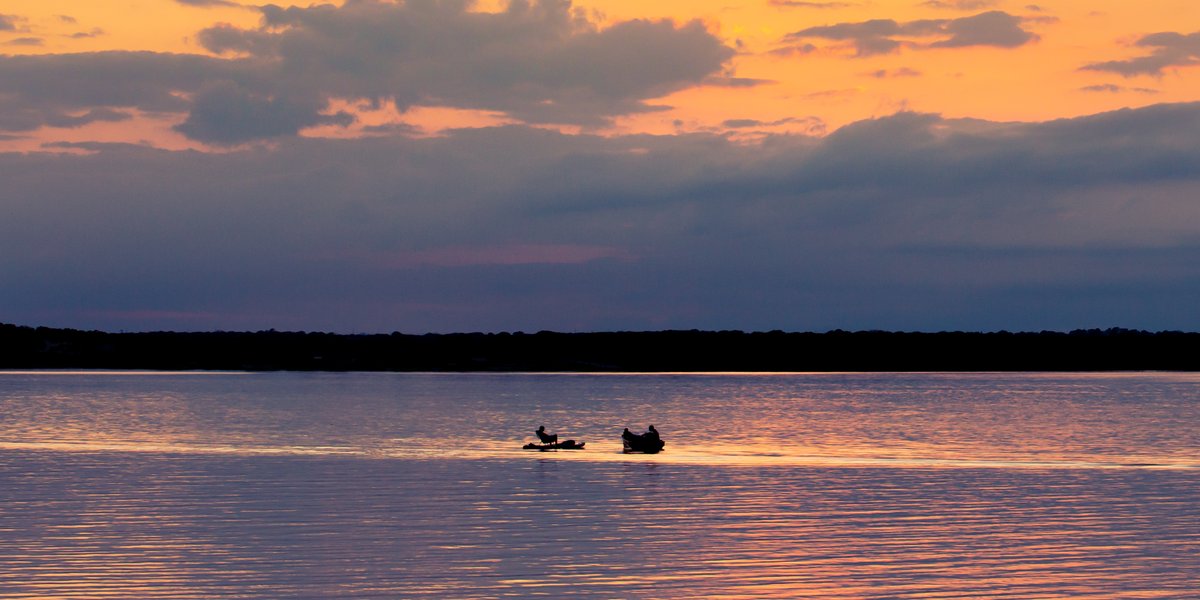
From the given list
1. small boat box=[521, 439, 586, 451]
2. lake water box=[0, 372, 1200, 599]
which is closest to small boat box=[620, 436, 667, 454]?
lake water box=[0, 372, 1200, 599]

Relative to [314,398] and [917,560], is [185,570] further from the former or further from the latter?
[314,398]

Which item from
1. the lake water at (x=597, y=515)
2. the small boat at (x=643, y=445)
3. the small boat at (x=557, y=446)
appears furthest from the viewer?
the small boat at (x=557, y=446)

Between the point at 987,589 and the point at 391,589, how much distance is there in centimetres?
819

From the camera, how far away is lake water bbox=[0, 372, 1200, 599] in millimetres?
19938

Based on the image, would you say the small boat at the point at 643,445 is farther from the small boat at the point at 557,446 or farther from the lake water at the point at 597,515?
the small boat at the point at 557,446

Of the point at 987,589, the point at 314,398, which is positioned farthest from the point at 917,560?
the point at 314,398

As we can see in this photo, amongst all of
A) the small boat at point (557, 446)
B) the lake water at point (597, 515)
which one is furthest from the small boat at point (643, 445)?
the small boat at point (557, 446)

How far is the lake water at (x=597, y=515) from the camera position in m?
19.9

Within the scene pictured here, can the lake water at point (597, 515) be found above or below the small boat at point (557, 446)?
below

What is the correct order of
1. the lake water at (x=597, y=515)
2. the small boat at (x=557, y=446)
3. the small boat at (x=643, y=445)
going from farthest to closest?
the small boat at (x=557, y=446) → the small boat at (x=643, y=445) → the lake water at (x=597, y=515)

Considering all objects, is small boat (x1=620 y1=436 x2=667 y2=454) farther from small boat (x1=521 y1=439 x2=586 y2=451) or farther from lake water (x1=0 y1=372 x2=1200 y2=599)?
small boat (x1=521 y1=439 x2=586 y2=451)

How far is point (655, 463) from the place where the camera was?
41.3 metres

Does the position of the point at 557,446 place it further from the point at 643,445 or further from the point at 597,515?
the point at 597,515

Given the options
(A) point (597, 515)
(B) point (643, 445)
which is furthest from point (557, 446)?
(A) point (597, 515)
